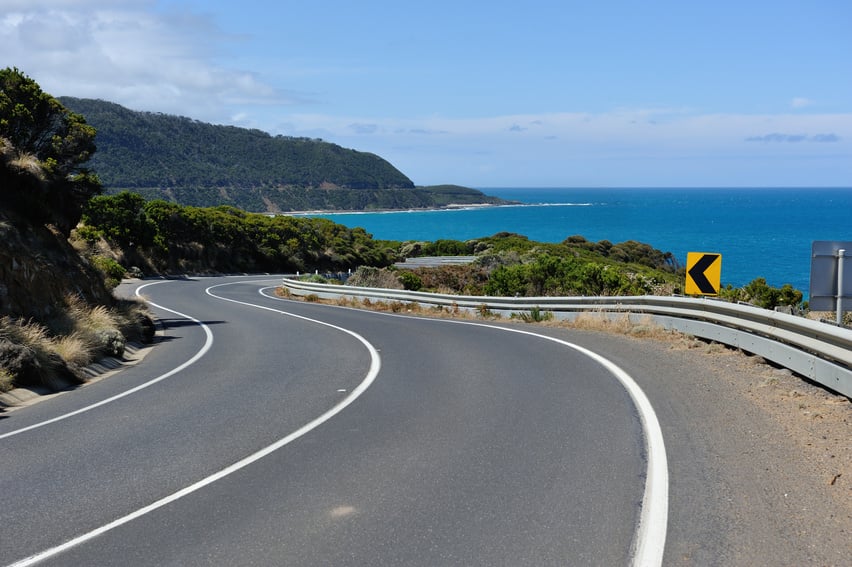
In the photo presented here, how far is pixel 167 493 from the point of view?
6305 mm

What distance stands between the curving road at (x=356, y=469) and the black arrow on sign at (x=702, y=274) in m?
2.34

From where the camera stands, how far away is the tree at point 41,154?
17.5 meters

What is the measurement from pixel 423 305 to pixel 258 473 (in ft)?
60.7

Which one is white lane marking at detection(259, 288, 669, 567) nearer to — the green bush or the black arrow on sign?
the black arrow on sign

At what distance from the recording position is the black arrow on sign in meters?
14.1

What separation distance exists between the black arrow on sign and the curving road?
234 centimetres

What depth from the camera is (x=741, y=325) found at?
38.9 feet

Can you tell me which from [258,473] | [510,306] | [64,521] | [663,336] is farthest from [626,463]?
[510,306]

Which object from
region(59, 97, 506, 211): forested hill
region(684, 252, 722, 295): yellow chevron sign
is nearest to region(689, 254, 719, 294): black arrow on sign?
region(684, 252, 722, 295): yellow chevron sign

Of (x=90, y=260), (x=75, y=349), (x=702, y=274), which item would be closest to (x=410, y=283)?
(x=90, y=260)

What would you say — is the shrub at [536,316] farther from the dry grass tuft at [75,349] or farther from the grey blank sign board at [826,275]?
the dry grass tuft at [75,349]

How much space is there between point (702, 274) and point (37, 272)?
1246 centimetres

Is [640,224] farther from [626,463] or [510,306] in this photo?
[626,463]

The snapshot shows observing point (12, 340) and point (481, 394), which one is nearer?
point (481, 394)
